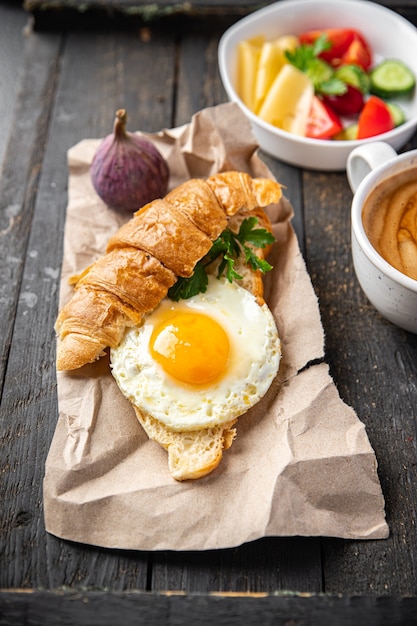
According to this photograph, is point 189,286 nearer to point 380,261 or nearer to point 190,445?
point 190,445

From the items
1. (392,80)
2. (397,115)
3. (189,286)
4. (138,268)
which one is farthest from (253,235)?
(392,80)

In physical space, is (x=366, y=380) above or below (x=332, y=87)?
below

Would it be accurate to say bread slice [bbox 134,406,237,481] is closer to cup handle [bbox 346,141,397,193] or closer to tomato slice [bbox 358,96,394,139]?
cup handle [bbox 346,141,397,193]

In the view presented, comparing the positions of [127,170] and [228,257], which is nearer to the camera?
[228,257]

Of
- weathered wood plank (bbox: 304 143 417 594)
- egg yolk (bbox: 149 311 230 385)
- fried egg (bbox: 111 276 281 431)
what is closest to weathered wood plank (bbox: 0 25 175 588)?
fried egg (bbox: 111 276 281 431)

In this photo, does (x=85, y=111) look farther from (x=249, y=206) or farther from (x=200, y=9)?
(x=249, y=206)

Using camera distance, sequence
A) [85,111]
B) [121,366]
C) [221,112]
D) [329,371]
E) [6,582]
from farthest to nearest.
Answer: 1. [85,111]
2. [221,112]
3. [329,371]
4. [121,366]
5. [6,582]

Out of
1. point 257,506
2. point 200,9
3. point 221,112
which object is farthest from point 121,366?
point 200,9
